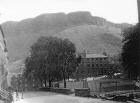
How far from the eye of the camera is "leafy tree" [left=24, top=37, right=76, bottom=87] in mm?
54588

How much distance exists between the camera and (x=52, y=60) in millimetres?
55938

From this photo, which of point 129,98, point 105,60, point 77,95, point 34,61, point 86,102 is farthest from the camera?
point 105,60

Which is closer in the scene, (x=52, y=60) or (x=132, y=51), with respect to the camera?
(x=132, y=51)

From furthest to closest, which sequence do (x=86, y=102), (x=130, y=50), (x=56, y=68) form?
(x=56, y=68)
(x=130, y=50)
(x=86, y=102)

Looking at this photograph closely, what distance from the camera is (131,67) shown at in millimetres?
40938

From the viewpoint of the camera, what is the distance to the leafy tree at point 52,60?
5459 cm

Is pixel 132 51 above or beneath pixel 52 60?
beneath

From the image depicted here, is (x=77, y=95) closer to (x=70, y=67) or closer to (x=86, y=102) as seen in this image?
(x=86, y=102)

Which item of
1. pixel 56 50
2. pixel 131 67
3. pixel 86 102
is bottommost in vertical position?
pixel 86 102

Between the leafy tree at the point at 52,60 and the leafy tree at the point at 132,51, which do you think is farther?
the leafy tree at the point at 52,60

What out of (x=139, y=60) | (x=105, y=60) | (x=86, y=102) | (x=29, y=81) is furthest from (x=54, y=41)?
(x=105, y=60)

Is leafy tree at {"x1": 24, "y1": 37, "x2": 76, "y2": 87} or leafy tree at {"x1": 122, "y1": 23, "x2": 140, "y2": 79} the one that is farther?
leafy tree at {"x1": 24, "y1": 37, "x2": 76, "y2": 87}

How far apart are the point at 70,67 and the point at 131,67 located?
16.9 metres

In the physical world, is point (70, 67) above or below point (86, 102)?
above
